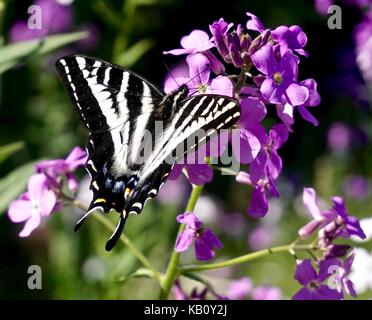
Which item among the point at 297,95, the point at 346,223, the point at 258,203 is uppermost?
the point at 297,95

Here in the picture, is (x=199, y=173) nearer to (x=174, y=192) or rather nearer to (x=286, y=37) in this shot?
(x=286, y=37)

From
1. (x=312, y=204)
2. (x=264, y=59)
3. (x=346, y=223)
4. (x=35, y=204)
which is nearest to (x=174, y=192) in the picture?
(x=35, y=204)

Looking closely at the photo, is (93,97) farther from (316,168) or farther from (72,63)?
(316,168)

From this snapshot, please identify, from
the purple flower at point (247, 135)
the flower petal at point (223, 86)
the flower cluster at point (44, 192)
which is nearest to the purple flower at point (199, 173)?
the purple flower at point (247, 135)

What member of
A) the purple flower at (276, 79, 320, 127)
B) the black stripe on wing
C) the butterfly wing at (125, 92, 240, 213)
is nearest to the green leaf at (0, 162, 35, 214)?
the black stripe on wing

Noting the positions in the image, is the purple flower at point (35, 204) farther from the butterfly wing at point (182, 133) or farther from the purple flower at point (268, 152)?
the purple flower at point (268, 152)
